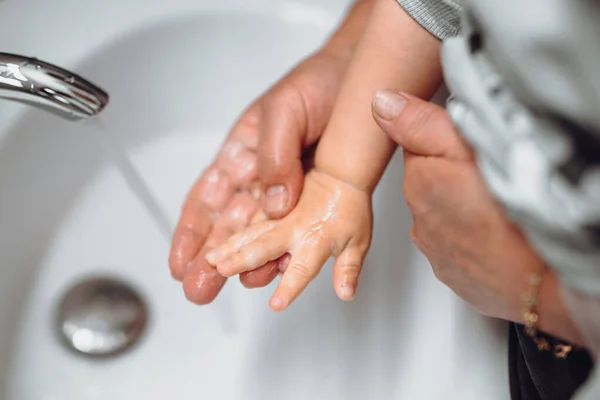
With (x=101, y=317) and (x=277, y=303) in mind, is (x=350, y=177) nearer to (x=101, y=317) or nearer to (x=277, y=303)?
(x=277, y=303)

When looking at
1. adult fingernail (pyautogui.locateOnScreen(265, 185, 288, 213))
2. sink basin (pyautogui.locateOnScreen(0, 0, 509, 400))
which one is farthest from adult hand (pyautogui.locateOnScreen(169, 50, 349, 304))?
sink basin (pyautogui.locateOnScreen(0, 0, 509, 400))

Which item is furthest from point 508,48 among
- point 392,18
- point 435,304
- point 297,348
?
point 297,348

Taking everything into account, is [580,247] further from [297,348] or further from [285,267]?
[297,348]

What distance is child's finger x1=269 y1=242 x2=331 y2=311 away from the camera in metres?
0.54

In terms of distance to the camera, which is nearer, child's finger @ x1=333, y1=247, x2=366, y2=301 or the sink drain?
child's finger @ x1=333, y1=247, x2=366, y2=301

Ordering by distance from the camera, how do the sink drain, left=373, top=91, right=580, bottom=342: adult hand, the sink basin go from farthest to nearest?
the sink drain
the sink basin
left=373, top=91, right=580, bottom=342: adult hand

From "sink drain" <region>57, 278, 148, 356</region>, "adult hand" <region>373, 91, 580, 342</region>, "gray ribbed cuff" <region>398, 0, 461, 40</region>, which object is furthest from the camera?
"sink drain" <region>57, 278, 148, 356</region>

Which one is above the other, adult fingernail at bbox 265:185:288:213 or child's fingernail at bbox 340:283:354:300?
adult fingernail at bbox 265:185:288:213

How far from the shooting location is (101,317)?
2.76 ft

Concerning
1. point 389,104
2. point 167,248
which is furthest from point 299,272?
point 167,248

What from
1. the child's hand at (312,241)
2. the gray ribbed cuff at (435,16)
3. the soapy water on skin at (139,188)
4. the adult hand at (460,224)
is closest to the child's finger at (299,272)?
the child's hand at (312,241)

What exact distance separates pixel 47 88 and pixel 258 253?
217mm

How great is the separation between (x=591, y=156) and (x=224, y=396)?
0.57m

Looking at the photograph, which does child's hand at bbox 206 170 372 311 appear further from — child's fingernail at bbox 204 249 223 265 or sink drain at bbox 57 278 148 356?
sink drain at bbox 57 278 148 356
